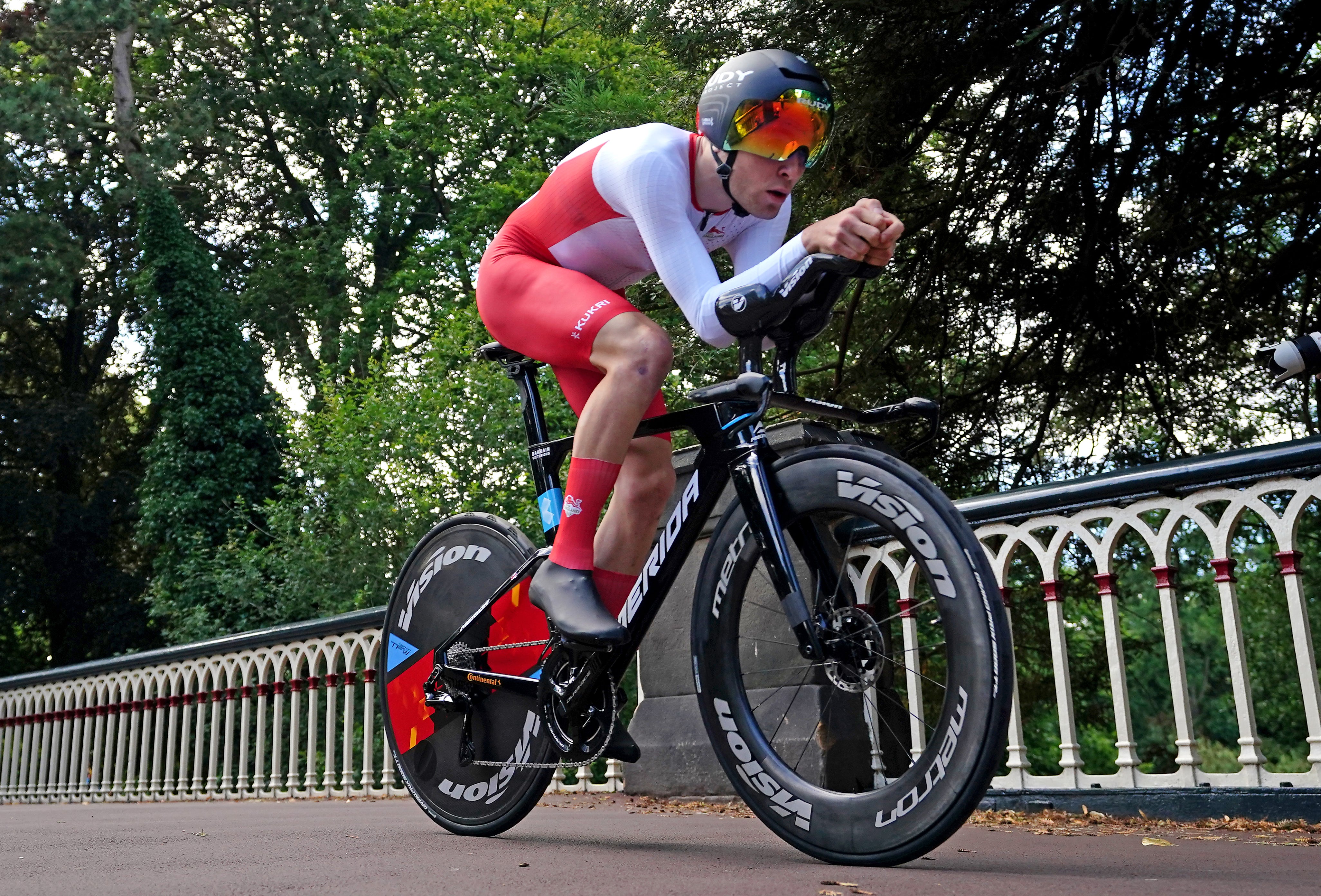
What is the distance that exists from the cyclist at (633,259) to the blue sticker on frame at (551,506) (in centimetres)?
25

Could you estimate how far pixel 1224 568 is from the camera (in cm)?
399

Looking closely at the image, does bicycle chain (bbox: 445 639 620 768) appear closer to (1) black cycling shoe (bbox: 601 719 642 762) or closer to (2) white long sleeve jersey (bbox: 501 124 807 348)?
(1) black cycling shoe (bbox: 601 719 642 762)

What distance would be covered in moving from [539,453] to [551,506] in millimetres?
158

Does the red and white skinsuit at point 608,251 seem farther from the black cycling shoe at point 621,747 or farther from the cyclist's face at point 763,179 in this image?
the black cycling shoe at point 621,747

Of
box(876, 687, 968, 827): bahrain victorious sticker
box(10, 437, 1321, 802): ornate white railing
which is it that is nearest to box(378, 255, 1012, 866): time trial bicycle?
box(876, 687, 968, 827): bahrain victorious sticker

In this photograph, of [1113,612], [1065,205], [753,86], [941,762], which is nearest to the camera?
[941,762]

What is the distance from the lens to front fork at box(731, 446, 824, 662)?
8.24ft

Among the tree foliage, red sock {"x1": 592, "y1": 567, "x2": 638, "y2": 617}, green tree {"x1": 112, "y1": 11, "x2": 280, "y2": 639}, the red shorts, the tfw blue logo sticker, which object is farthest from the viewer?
green tree {"x1": 112, "y1": 11, "x2": 280, "y2": 639}

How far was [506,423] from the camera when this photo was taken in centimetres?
1455

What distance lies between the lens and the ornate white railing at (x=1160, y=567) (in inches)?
151

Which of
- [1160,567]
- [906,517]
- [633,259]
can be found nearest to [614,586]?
[633,259]

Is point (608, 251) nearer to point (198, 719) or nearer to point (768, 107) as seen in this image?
point (768, 107)

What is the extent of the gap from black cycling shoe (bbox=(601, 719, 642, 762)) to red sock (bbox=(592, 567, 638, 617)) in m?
0.28

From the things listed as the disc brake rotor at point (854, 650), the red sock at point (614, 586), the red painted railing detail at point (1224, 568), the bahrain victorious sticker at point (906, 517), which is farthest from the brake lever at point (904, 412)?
the red painted railing detail at point (1224, 568)
